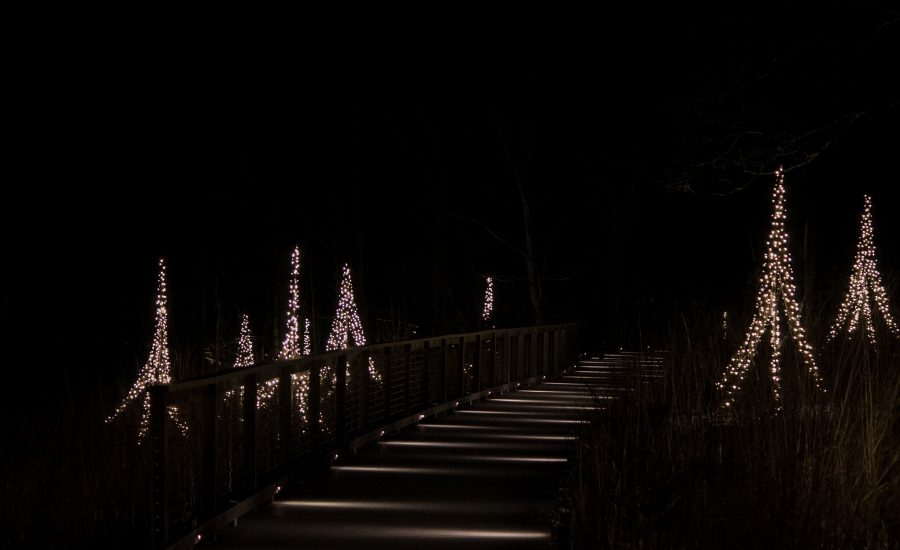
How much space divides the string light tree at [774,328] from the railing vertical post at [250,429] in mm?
4033

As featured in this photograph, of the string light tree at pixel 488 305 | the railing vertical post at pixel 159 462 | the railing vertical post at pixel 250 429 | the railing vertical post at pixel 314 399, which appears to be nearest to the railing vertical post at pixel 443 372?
the railing vertical post at pixel 314 399

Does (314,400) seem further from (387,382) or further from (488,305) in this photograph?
(488,305)

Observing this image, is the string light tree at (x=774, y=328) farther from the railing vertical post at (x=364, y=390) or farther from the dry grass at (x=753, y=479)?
the railing vertical post at (x=364, y=390)

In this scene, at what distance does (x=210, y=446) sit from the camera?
8.95 m

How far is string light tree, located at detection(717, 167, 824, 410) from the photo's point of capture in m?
12.4

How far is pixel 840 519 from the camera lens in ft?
28.3

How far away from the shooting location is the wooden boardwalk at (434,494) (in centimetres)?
895

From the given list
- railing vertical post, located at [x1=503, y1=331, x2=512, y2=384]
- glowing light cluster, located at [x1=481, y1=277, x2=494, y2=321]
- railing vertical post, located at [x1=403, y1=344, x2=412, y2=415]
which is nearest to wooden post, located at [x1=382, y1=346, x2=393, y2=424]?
railing vertical post, located at [x1=403, y1=344, x2=412, y2=415]

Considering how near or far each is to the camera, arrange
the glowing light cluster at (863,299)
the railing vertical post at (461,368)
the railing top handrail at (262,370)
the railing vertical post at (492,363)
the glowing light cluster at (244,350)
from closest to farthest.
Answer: the railing top handrail at (262,370) < the glowing light cluster at (863,299) < the railing vertical post at (461,368) < the glowing light cluster at (244,350) < the railing vertical post at (492,363)

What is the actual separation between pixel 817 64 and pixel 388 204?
31.0 m

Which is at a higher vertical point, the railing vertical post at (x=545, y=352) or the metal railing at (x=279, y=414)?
the railing vertical post at (x=545, y=352)

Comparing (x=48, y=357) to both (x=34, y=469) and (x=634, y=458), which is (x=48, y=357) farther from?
(x=634, y=458)

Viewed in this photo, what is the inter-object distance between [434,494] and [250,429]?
1701 millimetres

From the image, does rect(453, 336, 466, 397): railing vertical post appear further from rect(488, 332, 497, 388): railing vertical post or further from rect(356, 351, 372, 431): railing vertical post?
rect(356, 351, 372, 431): railing vertical post
